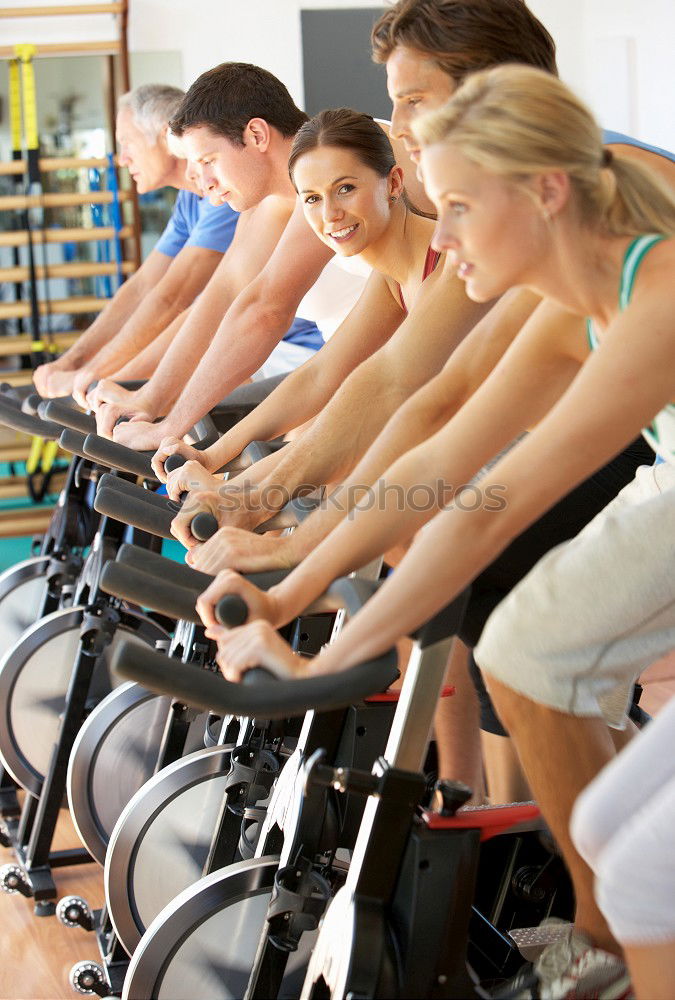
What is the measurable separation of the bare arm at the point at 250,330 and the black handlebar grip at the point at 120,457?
37 cm

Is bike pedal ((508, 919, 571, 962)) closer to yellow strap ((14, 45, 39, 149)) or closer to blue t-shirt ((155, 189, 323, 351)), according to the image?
blue t-shirt ((155, 189, 323, 351))

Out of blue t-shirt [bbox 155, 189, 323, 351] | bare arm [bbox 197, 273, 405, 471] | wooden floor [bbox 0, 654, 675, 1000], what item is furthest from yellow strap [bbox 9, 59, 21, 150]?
bare arm [bbox 197, 273, 405, 471]

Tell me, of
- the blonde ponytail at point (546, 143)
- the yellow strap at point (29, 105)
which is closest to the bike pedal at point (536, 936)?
the blonde ponytail at point (546, 143)

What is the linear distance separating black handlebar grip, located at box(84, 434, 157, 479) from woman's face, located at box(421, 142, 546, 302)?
106 cm

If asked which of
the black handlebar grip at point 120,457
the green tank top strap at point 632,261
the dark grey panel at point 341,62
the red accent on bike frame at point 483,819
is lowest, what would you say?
the red accent on bike frame at point 483,819

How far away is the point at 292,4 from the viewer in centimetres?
590

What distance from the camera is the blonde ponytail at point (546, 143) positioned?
1318 millimetres

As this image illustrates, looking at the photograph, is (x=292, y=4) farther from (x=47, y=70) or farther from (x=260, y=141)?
(x=260, y=141)

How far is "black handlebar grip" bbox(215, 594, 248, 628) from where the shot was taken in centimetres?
139

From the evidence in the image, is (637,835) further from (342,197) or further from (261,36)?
(261,36)

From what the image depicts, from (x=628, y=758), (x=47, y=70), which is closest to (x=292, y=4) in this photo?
(x=47, y=70)

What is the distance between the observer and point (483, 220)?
4.38 feet

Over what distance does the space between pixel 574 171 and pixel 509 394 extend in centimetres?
32

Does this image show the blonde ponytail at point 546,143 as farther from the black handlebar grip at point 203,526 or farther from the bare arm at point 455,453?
the black handlebar grip at point 203,526
